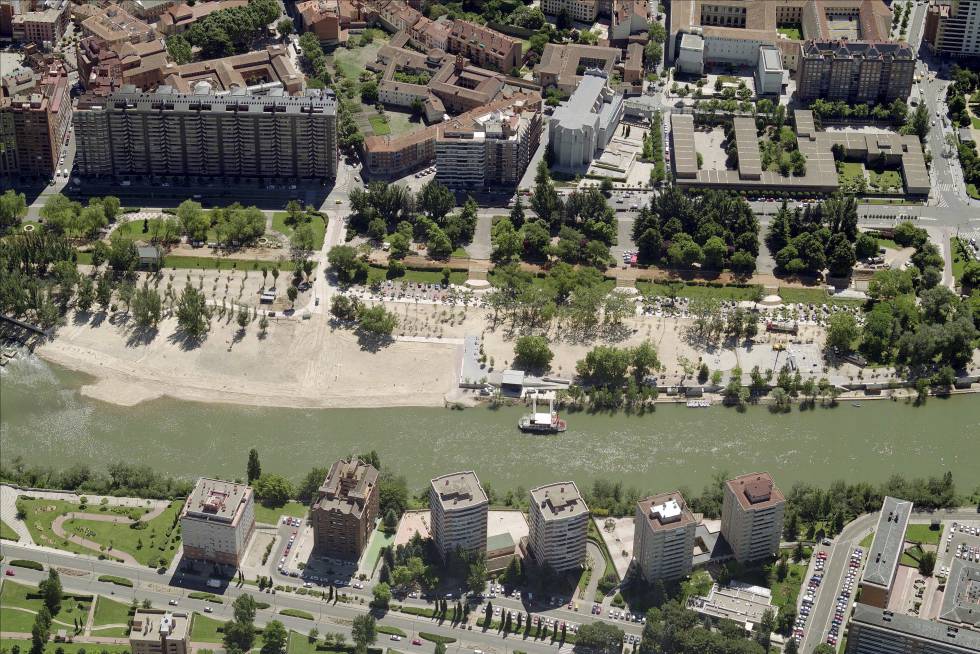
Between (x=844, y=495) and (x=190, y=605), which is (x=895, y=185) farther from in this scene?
(x=190, y=605)

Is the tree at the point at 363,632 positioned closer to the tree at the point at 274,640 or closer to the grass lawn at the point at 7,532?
the tree at the point at 274,640

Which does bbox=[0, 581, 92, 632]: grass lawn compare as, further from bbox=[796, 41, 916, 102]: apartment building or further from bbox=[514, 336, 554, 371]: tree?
bbox=[796, 41, 916, 102]: apartment building

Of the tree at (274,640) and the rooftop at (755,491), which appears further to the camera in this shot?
the rooftop at (755,491)

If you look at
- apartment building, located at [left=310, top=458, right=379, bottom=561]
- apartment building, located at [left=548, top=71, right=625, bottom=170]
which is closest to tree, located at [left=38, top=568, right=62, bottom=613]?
apartment building, located at [left=310, top=458, right=379, bottom=561]

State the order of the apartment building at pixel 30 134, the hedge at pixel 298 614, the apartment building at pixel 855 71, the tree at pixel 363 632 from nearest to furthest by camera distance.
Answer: the tree at pixel 363 632, the hedge at pixel 298 614, the apartment building at pixel 30 134, the apartment building at pixel 855 71

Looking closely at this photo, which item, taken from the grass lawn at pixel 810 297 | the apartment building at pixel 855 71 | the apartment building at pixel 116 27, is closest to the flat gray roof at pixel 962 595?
the grass lawn at pixel 810 297

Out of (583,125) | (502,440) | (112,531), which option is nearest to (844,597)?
(502,440)
